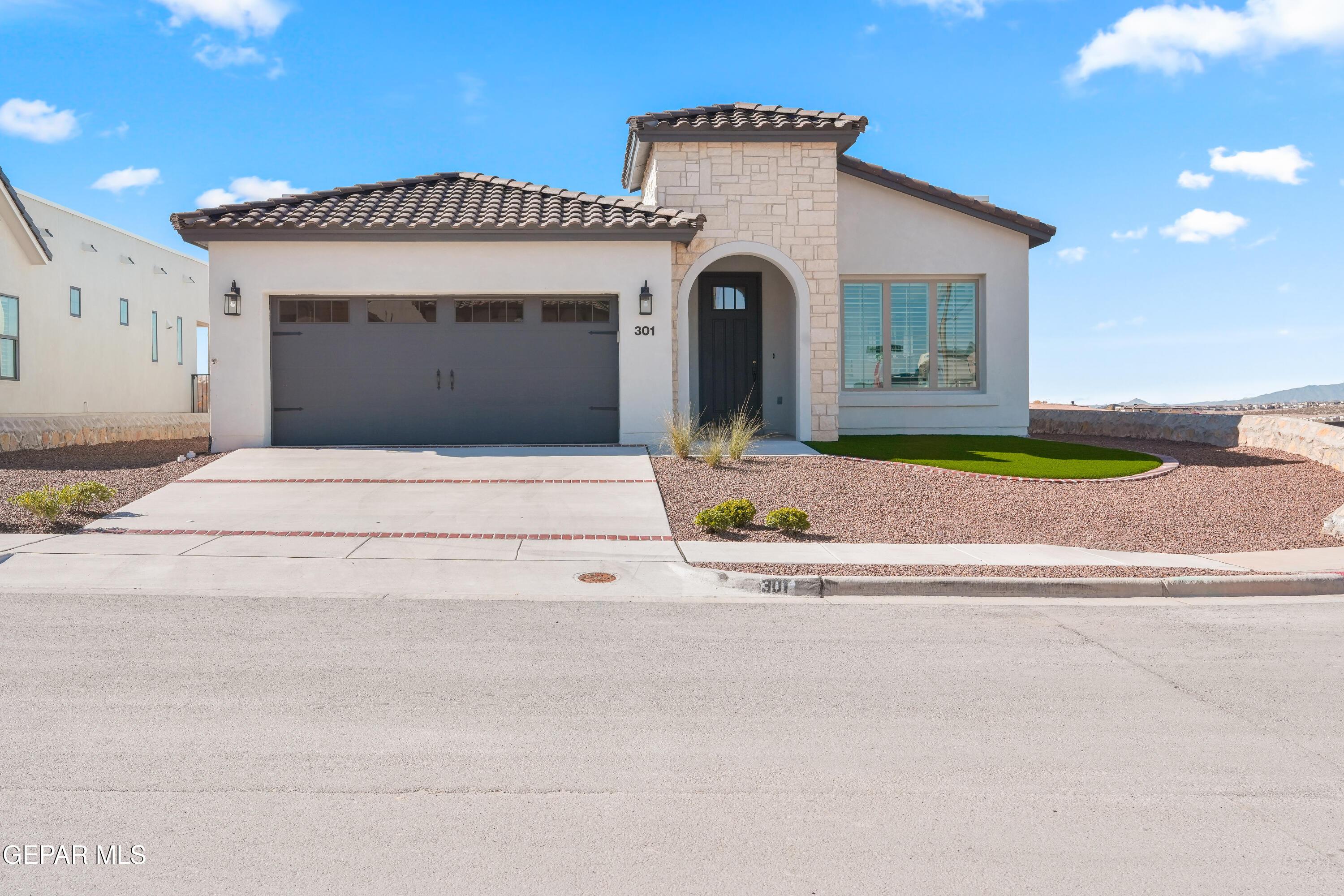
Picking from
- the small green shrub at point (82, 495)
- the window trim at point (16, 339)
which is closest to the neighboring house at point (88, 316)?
the window trim at point (16, 339)

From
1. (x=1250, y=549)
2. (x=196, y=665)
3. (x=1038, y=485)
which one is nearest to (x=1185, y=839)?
(x=196, y=665)

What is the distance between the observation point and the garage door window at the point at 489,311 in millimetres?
16078

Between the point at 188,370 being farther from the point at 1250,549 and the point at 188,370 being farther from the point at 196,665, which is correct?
the point at 1250,549

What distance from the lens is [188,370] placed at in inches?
1108

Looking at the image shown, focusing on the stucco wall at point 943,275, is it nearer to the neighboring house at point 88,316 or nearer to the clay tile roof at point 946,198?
the clay tile roof at point 946,198

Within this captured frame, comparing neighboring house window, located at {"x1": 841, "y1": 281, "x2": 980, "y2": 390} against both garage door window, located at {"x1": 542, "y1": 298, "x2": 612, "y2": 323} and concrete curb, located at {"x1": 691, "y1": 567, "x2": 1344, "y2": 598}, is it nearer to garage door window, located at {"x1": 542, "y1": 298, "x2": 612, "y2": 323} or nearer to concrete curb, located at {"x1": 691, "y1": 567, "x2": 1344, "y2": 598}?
garage door window, located at {"x1": 542, "y1": 298, "x2": 612, "y2": 323}

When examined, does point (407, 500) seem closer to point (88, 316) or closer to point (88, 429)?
point (88, 429)

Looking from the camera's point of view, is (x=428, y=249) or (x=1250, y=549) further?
(x=428, y=249)

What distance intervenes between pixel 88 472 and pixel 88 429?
758 centimetres

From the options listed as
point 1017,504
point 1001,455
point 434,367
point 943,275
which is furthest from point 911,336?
point 434,367

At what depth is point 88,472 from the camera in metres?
13.8

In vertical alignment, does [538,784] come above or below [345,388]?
below

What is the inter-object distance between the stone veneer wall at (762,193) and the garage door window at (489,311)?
325 cm

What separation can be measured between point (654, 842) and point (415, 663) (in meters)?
2.81
